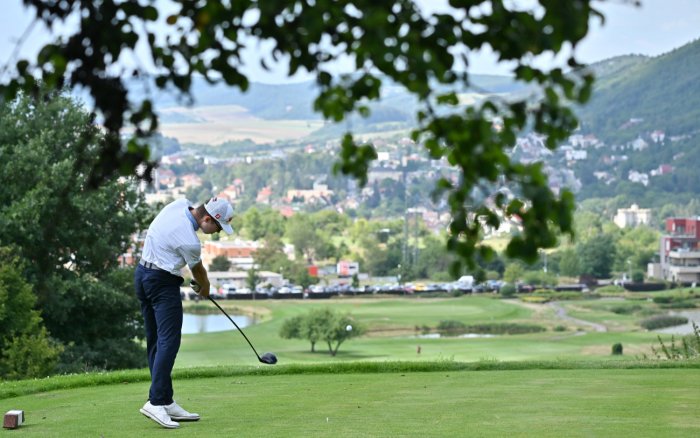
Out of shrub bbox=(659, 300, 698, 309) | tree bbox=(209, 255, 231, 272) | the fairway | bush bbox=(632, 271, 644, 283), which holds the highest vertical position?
tree bbox=(209, 255, 231, 272)

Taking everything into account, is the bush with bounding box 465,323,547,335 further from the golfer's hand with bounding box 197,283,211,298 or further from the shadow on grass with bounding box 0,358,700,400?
the golfer's hand with bounding box 197,283,211,298

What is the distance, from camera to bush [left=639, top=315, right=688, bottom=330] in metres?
98.9

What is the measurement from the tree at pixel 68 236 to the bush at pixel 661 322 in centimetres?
6845

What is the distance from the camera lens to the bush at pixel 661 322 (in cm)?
9886

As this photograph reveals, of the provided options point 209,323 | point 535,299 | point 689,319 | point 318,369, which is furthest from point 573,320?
point 318,369

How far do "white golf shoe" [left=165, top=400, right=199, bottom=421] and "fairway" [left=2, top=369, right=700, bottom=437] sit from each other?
0.17m

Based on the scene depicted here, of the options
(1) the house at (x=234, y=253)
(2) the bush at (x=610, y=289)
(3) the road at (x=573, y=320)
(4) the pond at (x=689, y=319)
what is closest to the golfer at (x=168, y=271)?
(4) the pond at (x=689, y=319)

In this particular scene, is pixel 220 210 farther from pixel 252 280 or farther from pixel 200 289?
pixel 252 280

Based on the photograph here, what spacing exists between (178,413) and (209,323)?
110601 mm

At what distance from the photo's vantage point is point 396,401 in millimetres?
9477

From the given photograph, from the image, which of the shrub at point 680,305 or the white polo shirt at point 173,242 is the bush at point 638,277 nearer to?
the shrub at point 680,305

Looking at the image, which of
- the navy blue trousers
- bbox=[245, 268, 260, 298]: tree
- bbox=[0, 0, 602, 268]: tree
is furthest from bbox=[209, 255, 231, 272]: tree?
bbox=[0, 0, 602, 268]: tree

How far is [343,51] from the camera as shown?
3283 millimetres

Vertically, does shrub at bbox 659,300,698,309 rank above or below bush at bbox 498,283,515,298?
below
